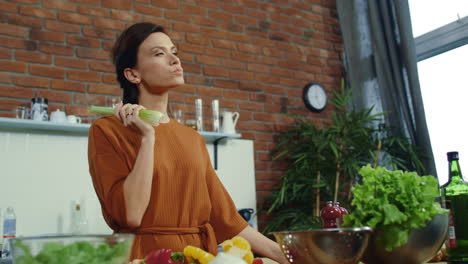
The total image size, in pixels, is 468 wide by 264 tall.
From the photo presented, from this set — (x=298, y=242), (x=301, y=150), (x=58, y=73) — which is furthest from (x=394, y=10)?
(x=298, y=242)

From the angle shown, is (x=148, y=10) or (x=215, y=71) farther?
(x=215, y=71)

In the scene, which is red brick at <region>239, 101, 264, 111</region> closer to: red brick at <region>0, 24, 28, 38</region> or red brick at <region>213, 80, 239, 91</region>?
red brick at <region>213, 80, 239, 91</region>

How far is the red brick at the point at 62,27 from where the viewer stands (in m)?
3.24

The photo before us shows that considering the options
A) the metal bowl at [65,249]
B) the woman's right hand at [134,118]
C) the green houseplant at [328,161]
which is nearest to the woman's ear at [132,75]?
the woman's right hand at [134,118]

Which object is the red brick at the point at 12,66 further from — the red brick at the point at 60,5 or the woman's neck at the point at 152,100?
the woman's neck at the point at 152,100

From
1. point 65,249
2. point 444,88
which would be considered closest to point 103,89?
point 444,88

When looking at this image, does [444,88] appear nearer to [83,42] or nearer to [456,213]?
[83,42]

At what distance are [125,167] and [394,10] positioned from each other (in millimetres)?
3115

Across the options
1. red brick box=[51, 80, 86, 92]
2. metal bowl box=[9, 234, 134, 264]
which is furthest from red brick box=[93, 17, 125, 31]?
metal bowl box=[9, 234, 134, 264]

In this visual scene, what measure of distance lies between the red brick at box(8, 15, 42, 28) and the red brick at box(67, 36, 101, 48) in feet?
0.69

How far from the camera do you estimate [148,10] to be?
362 cm

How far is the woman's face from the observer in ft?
5.18

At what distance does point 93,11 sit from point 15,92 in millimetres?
796

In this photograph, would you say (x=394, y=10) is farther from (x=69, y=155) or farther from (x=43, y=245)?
(x=43, y=245)
